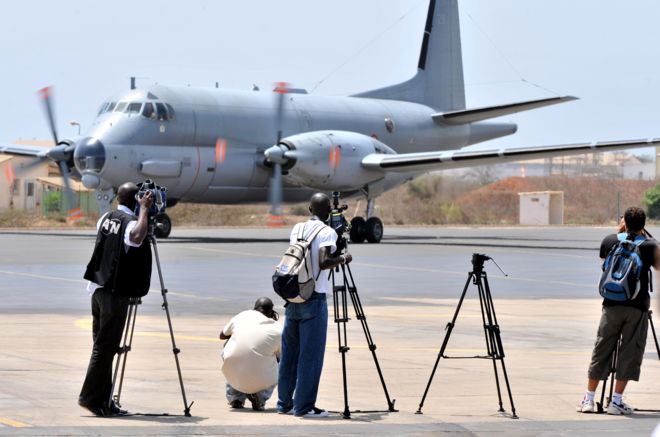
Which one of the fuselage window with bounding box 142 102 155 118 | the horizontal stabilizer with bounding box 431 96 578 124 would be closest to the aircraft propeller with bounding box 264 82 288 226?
the fuselage window with bounding box 142 102 155 118

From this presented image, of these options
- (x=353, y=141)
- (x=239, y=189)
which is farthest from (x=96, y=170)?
(x=353, y=141)

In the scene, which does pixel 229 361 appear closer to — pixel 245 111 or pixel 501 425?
pixel 501 425

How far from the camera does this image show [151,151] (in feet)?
124

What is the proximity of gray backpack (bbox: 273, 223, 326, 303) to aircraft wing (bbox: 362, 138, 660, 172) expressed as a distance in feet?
97.0

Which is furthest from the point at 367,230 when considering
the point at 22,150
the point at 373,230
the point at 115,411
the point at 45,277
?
the point at 115,411

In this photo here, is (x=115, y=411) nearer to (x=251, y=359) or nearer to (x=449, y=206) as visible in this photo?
(x=251, y=359)

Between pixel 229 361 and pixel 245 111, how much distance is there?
31.0 meters

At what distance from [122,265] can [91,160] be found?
89.4 ft

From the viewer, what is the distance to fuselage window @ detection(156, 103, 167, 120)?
37875 mm

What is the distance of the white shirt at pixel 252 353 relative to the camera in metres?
10.0

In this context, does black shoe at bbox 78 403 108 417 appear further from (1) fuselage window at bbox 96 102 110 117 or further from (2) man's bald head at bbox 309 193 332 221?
(1) fuselage window at bbox 96 102 110 117

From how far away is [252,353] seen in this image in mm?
10109

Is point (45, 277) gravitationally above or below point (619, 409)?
above

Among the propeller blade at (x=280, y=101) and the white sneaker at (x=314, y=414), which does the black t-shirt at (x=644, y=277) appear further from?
the propeller blade at (x=280, y=101)
